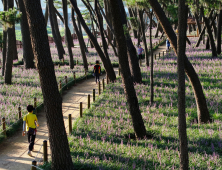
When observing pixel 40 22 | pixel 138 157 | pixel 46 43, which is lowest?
pixel 138 157

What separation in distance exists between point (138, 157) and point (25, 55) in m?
18.9

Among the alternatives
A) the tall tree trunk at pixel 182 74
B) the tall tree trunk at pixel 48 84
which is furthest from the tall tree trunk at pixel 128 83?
the tall tree trunk at pixel 182 74

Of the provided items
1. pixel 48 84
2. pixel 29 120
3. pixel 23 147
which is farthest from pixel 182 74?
pixel 23 147

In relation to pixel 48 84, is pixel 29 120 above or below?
below

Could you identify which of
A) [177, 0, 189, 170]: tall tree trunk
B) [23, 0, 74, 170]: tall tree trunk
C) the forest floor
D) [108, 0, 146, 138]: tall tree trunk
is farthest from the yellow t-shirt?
[177, 0, 189, 170]: tall tree trunk

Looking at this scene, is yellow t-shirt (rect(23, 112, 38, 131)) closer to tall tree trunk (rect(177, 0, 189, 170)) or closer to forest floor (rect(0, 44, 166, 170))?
forest floor (rect(0, 44, 166, 170))

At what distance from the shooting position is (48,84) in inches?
270

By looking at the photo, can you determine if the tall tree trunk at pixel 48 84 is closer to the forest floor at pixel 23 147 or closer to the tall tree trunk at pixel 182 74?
the forest floor at pixel 23 147

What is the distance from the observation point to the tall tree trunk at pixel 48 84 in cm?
667

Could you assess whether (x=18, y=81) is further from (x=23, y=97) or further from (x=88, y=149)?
(x=88, y=149)

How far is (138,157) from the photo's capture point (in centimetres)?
733

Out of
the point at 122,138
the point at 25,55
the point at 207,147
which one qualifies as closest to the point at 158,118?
the point at 122,138

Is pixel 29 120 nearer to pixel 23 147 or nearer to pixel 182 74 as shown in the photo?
pixel 23 147

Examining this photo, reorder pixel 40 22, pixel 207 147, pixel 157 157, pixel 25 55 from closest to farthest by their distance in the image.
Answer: pixel 40 22
pixel 157 157
pixel 207 147
pixel 25 55
